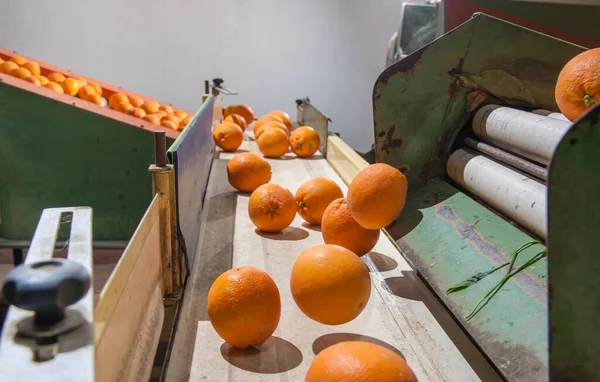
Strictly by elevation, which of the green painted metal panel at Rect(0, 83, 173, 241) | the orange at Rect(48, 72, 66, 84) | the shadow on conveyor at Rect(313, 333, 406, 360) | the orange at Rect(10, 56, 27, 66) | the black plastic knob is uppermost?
the black plastic knob

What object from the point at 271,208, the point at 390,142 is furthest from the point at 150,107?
the point at 390,142

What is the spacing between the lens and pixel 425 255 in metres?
1.30

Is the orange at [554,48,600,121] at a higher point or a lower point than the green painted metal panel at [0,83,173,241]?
higher

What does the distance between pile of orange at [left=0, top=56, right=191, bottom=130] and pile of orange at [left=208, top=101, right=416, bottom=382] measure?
1.55 meters

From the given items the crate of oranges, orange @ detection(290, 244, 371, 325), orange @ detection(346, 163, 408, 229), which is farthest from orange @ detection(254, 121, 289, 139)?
orange @ detection(290, 244, 371, 325)

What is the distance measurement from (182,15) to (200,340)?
5.32 meters

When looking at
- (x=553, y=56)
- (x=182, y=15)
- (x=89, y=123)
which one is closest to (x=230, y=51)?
(x=182, y=15)

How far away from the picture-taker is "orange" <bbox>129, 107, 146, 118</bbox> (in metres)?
3.15

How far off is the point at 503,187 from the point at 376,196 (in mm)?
298

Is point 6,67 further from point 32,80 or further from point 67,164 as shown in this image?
point 67,164

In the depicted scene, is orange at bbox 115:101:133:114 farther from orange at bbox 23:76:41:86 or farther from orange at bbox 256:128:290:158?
orange at bbox 256:128:290:158

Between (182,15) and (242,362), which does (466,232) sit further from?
(182,15)

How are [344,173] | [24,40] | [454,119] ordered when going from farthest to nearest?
1. [24,40]
2. [344,173]
3. [454,119]

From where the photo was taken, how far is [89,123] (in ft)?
8.99
